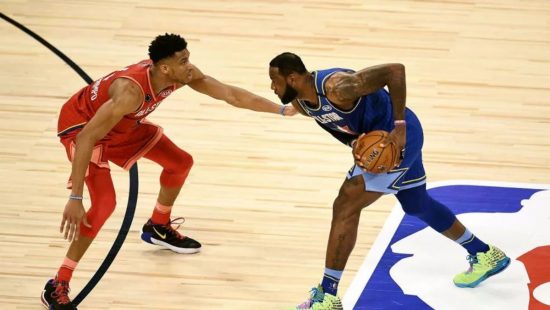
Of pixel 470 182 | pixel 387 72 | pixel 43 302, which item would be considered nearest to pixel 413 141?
pixel 387 72

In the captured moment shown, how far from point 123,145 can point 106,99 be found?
443 millimetres

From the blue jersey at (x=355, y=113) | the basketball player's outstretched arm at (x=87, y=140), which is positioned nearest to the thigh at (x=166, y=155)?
the basketball player's outstretched arm at (x=87, y=140)

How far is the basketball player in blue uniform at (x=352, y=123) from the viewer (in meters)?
6.35

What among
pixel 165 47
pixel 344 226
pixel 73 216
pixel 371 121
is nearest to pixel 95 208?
pixel 73 216

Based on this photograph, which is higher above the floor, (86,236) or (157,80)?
(157,80)

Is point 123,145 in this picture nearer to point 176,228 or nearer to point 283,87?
point 176,228

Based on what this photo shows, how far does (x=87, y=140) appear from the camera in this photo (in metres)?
6.63

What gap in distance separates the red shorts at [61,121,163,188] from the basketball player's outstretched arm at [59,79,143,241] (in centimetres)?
39

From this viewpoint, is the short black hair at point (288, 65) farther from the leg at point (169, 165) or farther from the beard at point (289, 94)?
the leg at point (169, 165)

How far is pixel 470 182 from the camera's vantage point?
842 cm

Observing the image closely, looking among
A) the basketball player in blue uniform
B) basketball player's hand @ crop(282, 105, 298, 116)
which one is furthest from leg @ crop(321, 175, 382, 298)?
basketball player's hand @ crop(282, 105, 298, 116)

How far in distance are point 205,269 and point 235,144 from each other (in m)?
1.81

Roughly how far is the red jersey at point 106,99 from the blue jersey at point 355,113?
3.20 feet

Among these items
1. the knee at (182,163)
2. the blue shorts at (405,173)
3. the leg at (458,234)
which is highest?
the blue shorts at (405,173)
